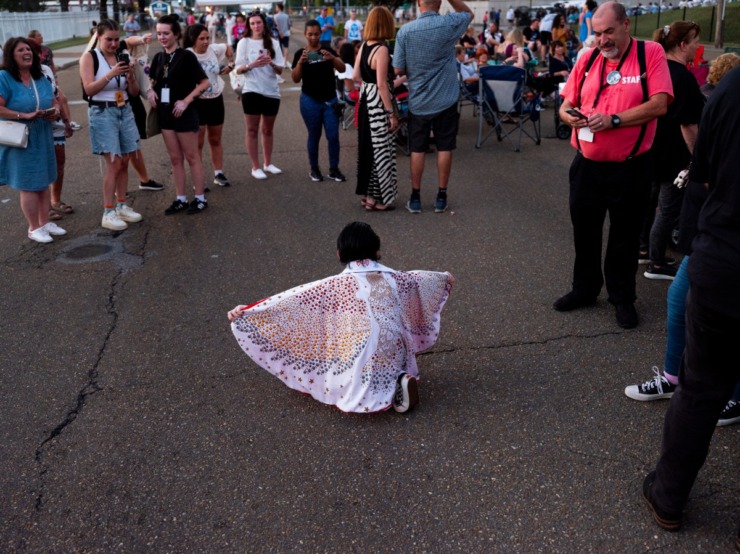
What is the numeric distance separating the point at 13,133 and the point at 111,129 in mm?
845

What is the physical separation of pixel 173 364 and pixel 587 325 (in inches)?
103

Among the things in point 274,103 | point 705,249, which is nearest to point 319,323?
point 705,249

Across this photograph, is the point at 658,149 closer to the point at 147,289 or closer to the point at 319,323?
the point at 319,323

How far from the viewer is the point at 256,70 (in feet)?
25.7

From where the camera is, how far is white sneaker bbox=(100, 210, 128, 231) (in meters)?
6.75

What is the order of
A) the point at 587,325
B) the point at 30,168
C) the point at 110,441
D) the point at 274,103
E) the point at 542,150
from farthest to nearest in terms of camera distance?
the point at 542,150 < the point at 274,103 < the point at 30,168 < the point at 587,325 < the point at 110,441

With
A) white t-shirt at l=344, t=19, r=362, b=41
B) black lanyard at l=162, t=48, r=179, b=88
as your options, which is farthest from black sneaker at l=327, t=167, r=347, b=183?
white t-shirt at l=344, t=19, r=362, b=41

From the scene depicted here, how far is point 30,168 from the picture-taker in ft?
19.8

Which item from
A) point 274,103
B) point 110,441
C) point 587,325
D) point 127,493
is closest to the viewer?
point 127,493

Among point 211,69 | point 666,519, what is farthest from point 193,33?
point 666,519

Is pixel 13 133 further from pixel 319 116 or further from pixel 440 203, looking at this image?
pixel 440 203

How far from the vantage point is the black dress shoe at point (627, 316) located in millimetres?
4520

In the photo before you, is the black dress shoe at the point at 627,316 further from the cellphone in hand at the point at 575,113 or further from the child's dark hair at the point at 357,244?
the child's dark hair at the point at 357,244

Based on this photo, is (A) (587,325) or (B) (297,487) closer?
(B) (297,487)
